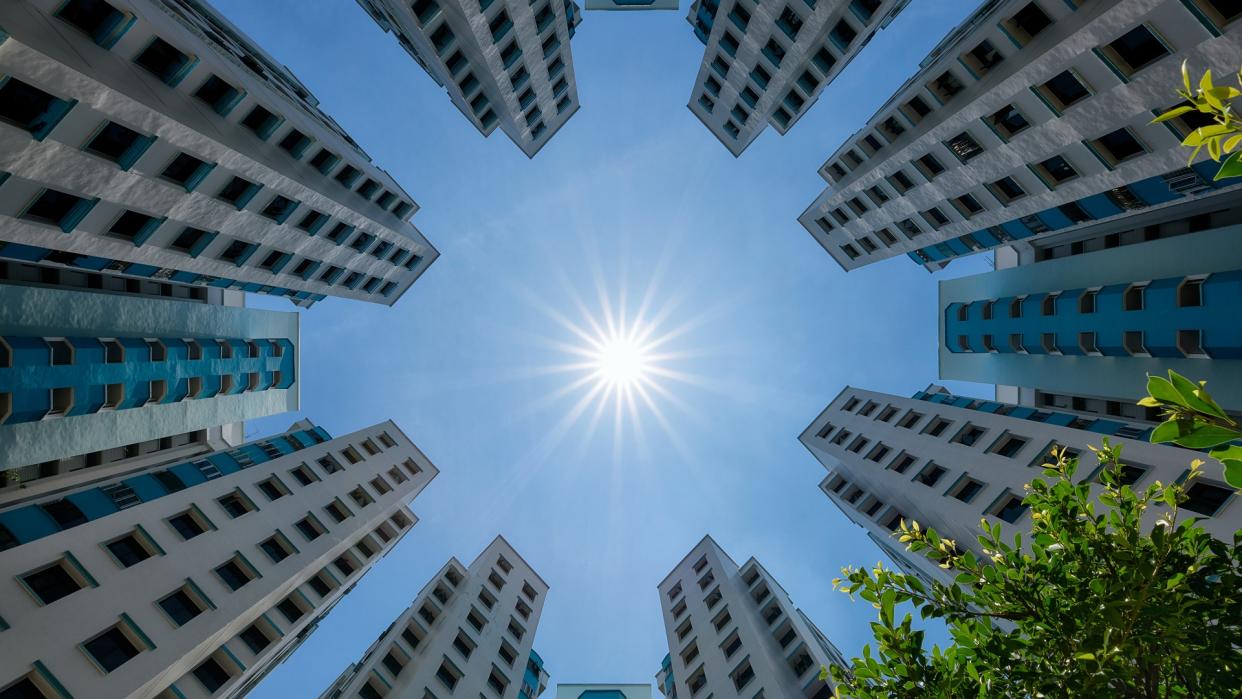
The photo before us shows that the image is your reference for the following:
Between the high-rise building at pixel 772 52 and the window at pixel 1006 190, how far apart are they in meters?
15.6

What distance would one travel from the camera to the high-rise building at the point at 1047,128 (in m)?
21.5

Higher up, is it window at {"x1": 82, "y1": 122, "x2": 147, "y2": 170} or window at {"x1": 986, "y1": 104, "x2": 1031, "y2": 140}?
window at {"x1": 82, "y1": 122, "x2": 147, "y2": 170}

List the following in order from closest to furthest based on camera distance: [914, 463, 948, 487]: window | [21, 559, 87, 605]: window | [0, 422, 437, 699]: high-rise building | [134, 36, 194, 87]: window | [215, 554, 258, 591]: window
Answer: [0, 422, 437, 699]: high-rise building < [21, 559, 87, 605]: window < [134, 36, 194, 87]: window < [215, 554, 258, 591]: window < [914, 463, 948, 487]: window

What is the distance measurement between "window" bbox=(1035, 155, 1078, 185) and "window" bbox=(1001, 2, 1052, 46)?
574 cm

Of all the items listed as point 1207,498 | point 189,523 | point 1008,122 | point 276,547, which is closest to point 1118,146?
point 1008,122

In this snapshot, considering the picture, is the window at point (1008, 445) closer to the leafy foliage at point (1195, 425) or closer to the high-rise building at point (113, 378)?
the leafy foliage at point (1195, 425)

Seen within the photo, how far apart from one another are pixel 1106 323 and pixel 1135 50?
16605 millimetres

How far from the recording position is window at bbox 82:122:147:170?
22547 mm

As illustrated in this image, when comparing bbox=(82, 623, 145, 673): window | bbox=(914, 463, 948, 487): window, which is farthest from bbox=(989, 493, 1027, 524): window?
bbox=(82, 623, 145, 673): window

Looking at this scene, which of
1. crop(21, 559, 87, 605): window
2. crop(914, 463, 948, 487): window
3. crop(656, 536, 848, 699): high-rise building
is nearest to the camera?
crop(21, 559, 87, 605): window

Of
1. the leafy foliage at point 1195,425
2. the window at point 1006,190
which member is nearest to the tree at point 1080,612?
the leafy foliage at point 1195,425

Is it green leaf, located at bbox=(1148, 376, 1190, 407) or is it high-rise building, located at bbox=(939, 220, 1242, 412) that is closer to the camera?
green leaf, located at bbox=(1148, 376, 1190, 407)

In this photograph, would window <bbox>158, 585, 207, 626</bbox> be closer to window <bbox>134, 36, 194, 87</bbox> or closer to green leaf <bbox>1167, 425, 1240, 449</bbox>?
window <bbox>134, 36, 194, 87</bbox>

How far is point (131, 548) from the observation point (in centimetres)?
2636
